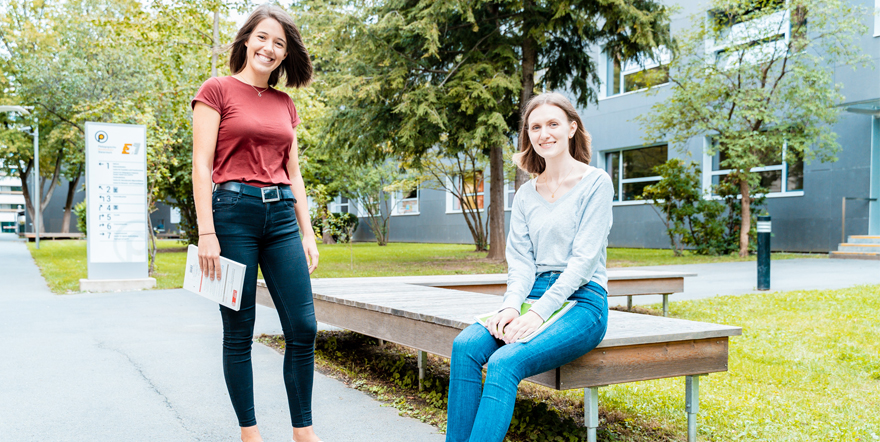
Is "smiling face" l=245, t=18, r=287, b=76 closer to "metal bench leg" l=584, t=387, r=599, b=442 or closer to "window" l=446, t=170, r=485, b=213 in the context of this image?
"metal bench leg" l=584, t=387, r=599, b=442

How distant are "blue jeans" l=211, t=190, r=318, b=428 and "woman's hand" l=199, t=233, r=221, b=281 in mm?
60

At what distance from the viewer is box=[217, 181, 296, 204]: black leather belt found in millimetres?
2629

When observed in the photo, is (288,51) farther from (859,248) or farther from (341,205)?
(341,205)

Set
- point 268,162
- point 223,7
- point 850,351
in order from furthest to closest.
Answer: point 223,7, point 850,351, point 268,162

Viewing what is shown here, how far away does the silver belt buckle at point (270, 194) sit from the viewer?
105 inches

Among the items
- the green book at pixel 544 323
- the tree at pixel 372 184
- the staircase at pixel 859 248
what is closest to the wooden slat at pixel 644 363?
the green book at pixel 544 323

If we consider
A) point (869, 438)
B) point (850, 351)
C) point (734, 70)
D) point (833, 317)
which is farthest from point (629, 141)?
point (869, 438)

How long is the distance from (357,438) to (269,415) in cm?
66

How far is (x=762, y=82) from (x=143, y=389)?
47.4ft

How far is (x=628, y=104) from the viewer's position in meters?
20.8

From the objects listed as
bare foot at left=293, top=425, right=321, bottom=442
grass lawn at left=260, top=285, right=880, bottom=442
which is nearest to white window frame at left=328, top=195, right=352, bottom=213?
grass lawn at left=260, top=285, right=880, bottom=442

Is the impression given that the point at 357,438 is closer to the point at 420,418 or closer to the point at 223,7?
the point at 420,418

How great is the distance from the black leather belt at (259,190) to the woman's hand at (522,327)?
1.09 meters

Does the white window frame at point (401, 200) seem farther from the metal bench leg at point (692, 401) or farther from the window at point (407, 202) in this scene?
the metal bench leg at point (692, 401)
